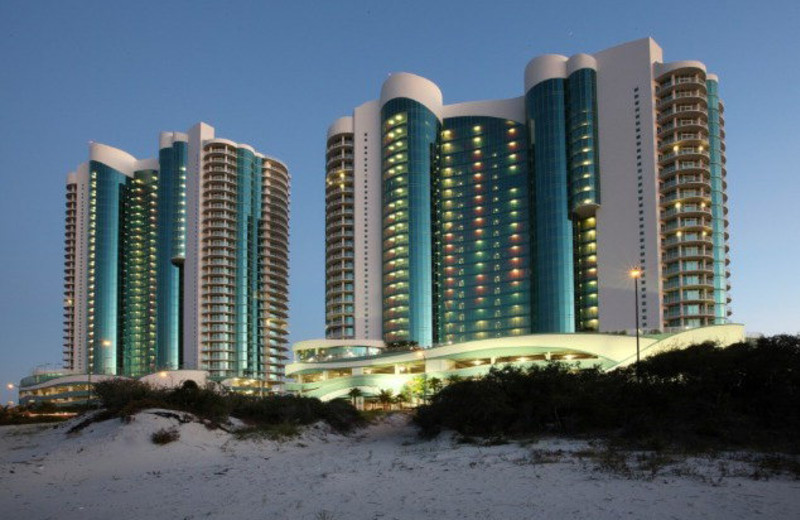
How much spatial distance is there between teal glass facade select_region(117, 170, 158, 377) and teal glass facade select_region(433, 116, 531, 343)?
76557 mm

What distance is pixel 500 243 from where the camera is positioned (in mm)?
134875

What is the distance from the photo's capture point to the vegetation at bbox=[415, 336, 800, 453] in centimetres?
2558

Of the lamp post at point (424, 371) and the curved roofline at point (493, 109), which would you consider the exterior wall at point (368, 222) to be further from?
the lamp post at point (424, 371)

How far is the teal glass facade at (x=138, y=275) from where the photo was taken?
166 m

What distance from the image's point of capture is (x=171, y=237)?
161625 mm

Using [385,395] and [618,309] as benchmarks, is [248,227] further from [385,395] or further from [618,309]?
[618,309]

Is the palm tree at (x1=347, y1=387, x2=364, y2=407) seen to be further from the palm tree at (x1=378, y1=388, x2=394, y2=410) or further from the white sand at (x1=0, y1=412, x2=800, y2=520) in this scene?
the white sand at (x1=0, y1=412, x2=800, y2=520)

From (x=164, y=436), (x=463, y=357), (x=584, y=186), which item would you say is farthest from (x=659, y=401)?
(x=584, y=186)

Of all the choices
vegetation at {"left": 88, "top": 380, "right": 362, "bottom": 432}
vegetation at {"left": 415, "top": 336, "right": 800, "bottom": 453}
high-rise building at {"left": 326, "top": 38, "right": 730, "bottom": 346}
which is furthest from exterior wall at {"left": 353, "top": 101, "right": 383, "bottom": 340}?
vegetation at {"left": 415, "top": 336, "right": 800, "bottom": 453}

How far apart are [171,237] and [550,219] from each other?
93772 millimetres

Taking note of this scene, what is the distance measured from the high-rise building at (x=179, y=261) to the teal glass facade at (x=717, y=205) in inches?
4134

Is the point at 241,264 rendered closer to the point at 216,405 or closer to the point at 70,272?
the point at 70,272

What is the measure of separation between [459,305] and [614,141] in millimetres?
44689

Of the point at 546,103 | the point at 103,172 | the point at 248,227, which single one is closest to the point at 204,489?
the point at 546,103
